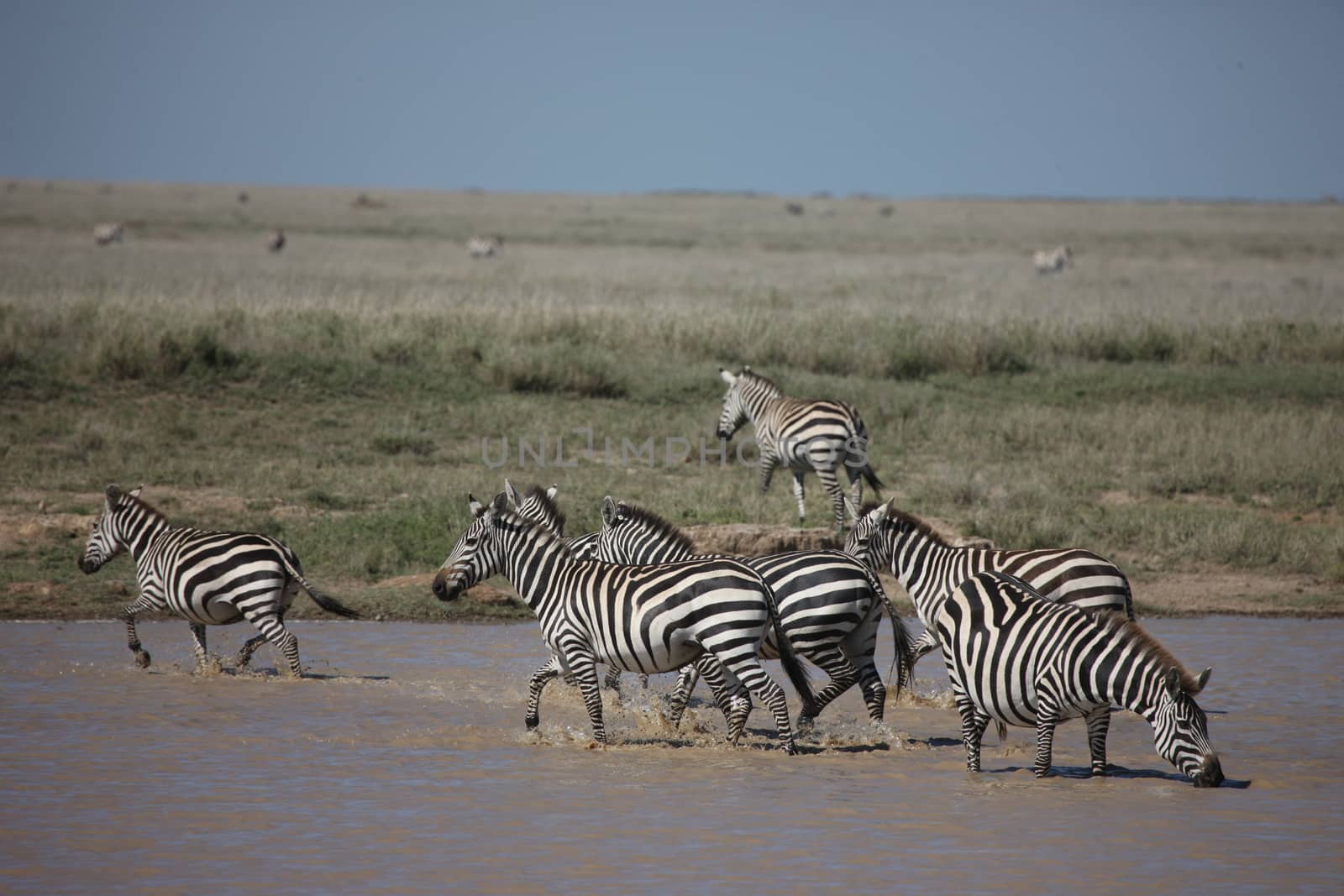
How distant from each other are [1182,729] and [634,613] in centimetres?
287

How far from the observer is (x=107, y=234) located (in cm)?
5122

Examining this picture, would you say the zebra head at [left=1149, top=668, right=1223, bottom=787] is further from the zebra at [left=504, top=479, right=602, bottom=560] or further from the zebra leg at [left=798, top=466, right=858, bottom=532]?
the zebra leg at [left=798, top=466, right=858, bottom=532]

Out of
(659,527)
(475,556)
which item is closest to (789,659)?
(659,527)

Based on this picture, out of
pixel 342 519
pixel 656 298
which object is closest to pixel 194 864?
pixel 342 519

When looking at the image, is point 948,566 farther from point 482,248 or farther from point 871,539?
point 482,248

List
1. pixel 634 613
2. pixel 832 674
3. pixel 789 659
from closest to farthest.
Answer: pixel 634 613, pixel 789 659, pixel 832 674

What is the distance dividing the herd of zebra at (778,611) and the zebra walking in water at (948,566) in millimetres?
11

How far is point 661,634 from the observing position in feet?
27.1

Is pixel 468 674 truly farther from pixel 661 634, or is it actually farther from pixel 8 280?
pixel 8 280

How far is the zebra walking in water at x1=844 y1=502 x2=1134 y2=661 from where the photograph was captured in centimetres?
921

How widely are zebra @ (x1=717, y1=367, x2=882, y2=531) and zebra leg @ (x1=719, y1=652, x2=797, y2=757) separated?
21.6 ft

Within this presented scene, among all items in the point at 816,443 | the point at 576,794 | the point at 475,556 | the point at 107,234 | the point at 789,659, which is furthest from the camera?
the point at 107,234

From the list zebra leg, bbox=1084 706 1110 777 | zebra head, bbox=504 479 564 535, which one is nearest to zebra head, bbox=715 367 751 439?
zebra head, bbox=504 479 564 535

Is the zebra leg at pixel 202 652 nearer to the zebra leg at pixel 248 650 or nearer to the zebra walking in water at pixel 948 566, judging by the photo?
the zebra leg at pixel 248 650
